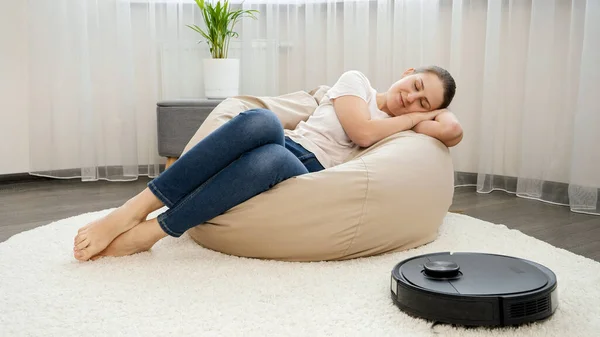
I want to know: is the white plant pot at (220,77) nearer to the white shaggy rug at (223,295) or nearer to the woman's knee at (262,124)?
the white shaggy rug at (223,295)

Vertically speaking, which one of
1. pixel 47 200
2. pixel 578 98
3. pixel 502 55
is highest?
pixel 502 55

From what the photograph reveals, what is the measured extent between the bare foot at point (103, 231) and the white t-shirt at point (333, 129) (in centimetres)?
63

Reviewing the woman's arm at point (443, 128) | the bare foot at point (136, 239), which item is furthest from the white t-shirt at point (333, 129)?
the bare foot at point (136, 239)

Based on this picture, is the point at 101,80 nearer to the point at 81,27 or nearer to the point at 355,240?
the point at 81,27

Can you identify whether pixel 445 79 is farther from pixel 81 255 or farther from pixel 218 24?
pixel 218 24

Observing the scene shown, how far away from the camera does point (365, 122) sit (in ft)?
6.81

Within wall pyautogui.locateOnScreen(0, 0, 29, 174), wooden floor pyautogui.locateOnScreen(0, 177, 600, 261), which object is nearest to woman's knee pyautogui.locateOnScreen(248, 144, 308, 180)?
wooden floor pyautogui.locateOnScreen(0, 177, 600, 261)

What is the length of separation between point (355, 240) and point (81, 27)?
7.86ft

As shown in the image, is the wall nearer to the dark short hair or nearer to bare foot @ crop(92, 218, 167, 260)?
bare foot @ crop(92, 218, 167, 260)

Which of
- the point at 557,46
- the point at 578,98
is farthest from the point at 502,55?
the point at 578,98

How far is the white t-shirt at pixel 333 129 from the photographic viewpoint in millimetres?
2117

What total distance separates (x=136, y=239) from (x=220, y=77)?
5.71 feet

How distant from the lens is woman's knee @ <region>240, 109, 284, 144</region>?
174cm

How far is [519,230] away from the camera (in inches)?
88.5
